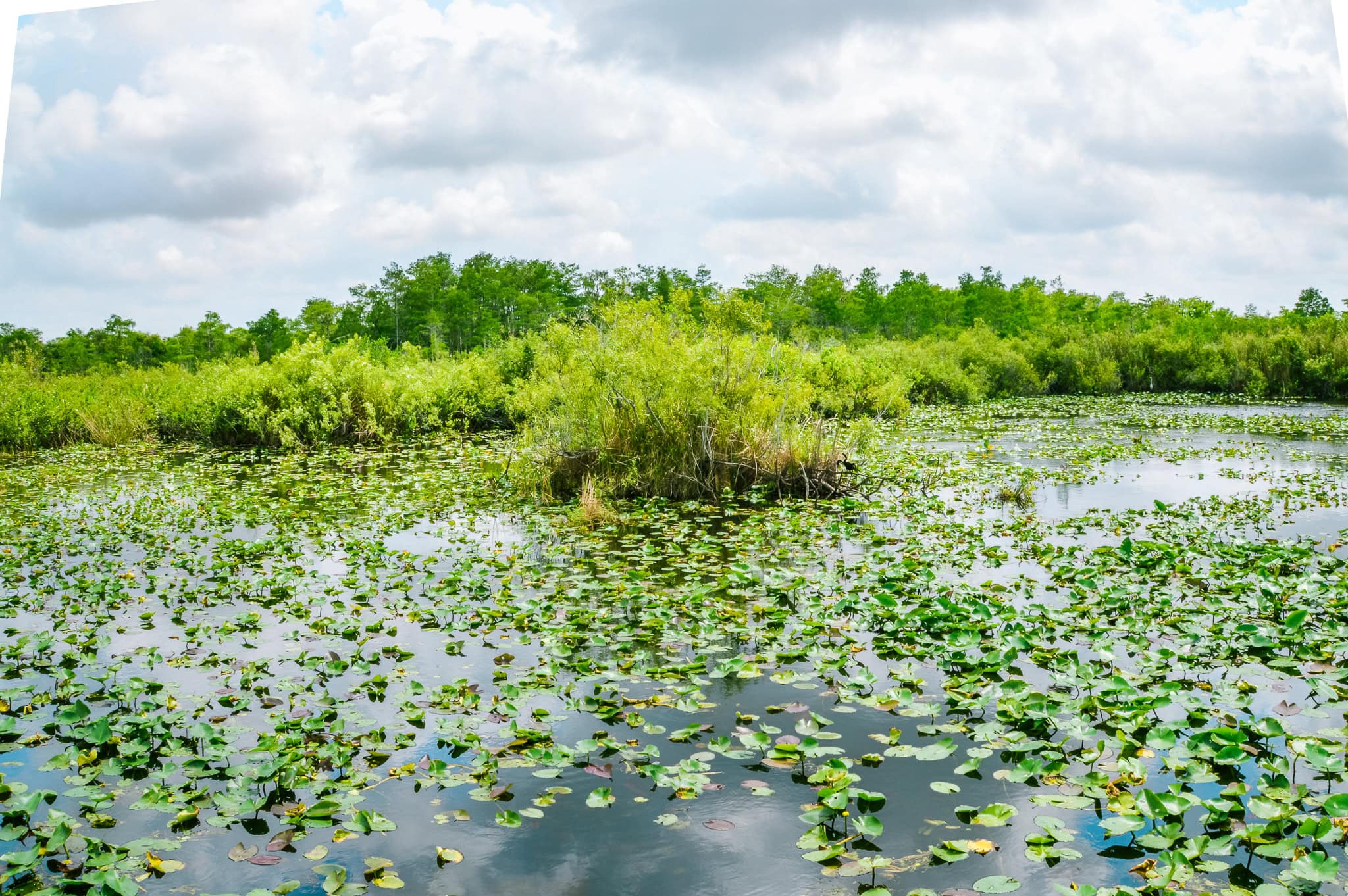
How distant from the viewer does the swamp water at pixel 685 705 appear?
11.3ft

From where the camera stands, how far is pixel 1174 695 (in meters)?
4.79

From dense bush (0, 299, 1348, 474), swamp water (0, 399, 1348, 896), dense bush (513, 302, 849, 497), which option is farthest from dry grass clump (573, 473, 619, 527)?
dense bush (0, 299, 1348, 474)

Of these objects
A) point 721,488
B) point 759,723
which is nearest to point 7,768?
point 759,723

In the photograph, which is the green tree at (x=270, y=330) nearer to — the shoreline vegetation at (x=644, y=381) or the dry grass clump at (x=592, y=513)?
the shoreline vegetation at (x=644, y=381)

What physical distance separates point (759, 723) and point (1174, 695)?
7.09 ft

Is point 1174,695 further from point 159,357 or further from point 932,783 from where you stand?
point 159,357

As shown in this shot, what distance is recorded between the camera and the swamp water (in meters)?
3.45

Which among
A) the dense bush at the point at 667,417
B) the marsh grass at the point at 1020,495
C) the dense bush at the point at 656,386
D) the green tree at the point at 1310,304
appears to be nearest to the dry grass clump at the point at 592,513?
the dense bush at the point at 667,417

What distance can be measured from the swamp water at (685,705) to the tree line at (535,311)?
40625 millimetres

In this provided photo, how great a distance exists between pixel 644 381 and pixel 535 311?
48.8m

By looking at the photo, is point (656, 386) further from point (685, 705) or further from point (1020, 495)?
point (685, 705)

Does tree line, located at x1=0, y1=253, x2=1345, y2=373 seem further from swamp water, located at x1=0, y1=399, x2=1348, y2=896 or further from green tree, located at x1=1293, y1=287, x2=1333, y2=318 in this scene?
swamp water, located at x1=0, y1=399, x2=1348, y2=896

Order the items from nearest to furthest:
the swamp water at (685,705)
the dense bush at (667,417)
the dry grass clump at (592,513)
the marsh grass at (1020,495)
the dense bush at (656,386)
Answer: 1. the swamp water at (685,705)
2. the dry grass clump at (592,513)
3. the marsh grass at (1020,495)
4. the dense bush at (667,417)
5. the dense bush at (656,386)

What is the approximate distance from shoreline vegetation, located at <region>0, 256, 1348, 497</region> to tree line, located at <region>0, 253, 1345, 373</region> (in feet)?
1.23
